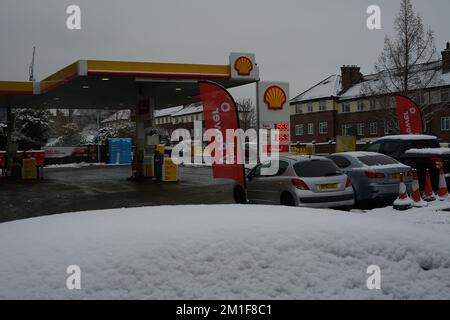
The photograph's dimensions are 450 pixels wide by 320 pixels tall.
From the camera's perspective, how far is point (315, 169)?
10.8 meters

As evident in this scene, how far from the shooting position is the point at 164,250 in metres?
2.86

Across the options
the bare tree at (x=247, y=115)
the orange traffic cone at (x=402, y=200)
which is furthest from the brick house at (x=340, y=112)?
the orange traffic cone at (x=402, y=200)

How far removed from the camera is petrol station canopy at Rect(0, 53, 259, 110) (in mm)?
17453

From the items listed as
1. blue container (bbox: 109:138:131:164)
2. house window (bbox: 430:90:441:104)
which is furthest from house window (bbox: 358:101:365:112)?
blue container (bbox: 109:138:131:164)

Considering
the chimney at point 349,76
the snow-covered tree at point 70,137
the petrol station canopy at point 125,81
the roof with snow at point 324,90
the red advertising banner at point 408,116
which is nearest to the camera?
the petrol station canopy at point 125,81

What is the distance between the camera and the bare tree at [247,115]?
7369 cm

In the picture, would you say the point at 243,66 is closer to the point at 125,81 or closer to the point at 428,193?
the point at 125,81

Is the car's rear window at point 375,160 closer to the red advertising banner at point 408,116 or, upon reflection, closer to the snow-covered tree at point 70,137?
the red advertising banner at point 408,116

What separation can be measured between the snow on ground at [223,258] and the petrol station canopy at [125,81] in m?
14.7

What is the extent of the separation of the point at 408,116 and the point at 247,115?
199ft

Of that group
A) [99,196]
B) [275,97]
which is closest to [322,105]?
[275,97]

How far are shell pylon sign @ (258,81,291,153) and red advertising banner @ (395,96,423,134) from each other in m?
5.85

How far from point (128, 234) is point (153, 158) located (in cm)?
1951
